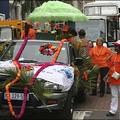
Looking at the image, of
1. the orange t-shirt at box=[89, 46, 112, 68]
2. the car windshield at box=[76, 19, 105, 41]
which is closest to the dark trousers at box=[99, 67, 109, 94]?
the orange t-shirt at box=[89, 46, 112, 68]

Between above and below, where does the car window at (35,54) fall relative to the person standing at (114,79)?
above

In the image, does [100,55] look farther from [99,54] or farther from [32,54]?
[32,54]

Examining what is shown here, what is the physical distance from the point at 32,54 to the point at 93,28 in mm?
11811

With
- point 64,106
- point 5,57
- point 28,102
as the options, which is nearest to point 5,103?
point 28,102

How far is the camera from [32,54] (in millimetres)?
11586

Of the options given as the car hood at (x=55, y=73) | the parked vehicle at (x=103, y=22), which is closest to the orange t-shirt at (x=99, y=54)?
the car hood at (x=55, y=73)

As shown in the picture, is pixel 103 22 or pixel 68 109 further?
pixel 103 22

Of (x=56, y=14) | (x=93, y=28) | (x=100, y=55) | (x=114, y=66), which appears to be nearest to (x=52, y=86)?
(x=114, y=66)

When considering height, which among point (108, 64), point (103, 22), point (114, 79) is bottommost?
point (114, 79)

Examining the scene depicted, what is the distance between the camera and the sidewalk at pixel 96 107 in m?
11.2

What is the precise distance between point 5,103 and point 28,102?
1.49ft

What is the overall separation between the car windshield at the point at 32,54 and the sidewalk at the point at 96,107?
1364mm

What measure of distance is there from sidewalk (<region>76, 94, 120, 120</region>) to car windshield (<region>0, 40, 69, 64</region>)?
1.36 meters

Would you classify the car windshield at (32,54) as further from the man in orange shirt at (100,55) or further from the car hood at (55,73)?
the man in orange shirt at (100,55)
